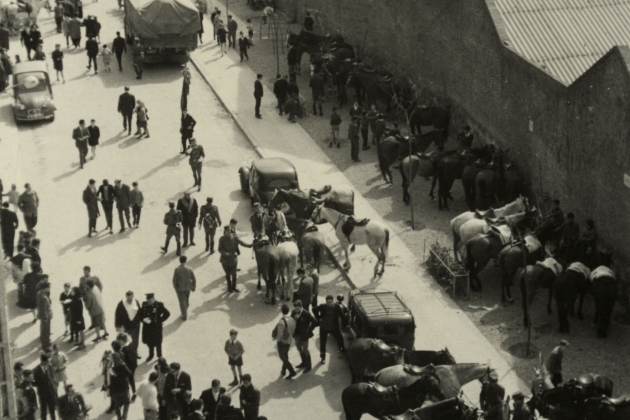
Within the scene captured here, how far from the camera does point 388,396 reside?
17219 mm

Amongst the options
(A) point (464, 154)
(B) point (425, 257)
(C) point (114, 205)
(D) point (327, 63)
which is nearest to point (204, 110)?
(D) point (327, 63)

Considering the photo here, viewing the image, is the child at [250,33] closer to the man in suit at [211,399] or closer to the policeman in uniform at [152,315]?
the policeman in uniform at [152,315]

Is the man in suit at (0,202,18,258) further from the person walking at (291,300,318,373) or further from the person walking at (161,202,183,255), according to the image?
the person walking at (291,300,318,373)

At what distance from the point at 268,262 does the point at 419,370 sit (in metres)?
6.15

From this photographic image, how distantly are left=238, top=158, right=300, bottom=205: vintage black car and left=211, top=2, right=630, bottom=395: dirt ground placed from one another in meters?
2.85

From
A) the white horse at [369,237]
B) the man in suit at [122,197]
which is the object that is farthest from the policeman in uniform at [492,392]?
the man in suit at [122,197]

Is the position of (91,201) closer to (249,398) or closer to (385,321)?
(385,321)

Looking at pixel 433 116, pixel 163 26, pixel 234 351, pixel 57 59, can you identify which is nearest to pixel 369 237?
pixel 234 351

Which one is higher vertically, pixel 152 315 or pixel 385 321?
pixel 385 321

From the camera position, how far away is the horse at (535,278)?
2191cm

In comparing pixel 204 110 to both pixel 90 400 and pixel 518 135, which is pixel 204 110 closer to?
pixel 518 135

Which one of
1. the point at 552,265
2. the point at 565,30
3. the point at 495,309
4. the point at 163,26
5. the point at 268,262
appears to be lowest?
the point at 495,309

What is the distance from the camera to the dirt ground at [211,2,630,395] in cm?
2072

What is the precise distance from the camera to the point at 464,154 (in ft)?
94.1
